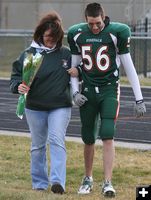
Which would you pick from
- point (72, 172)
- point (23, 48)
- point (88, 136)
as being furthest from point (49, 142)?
point (23, 48)

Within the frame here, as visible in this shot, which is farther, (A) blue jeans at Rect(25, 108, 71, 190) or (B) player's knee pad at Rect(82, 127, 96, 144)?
(B) player's knee pad at Rect(82, 127, 96, 144)

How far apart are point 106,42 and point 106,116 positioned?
28.7 inches

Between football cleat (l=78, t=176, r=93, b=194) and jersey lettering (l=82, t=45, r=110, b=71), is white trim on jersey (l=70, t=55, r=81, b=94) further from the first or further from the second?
football cleat (l=78, t=176, r=93, b=194)

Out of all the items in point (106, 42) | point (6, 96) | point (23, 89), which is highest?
point (106, 42)

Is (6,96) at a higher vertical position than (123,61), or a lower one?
lower

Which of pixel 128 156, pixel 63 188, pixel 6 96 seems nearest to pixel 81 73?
pixel 63 188

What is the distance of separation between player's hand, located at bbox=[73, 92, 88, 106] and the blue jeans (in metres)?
0.19

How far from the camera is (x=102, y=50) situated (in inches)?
292

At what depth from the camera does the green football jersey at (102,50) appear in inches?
292

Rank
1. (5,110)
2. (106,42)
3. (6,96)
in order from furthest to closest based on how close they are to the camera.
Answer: (6,96) → (5,110) → (106,42)

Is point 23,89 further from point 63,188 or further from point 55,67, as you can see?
point 63,188

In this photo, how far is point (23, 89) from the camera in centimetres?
754

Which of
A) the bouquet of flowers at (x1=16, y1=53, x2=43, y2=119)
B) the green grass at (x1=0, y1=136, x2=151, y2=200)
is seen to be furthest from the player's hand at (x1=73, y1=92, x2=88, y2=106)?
the green grass at (x1=0, y1=136, x2=151, y2=200)

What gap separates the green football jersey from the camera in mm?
7406
